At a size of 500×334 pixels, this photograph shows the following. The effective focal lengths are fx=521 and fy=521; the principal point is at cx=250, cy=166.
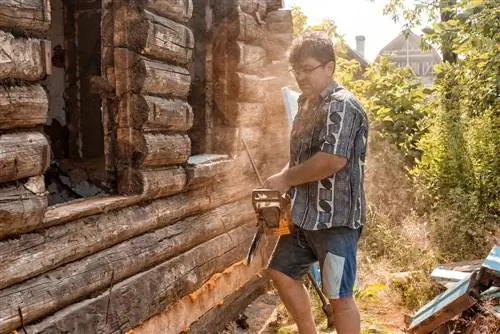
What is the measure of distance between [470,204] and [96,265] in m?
5.03

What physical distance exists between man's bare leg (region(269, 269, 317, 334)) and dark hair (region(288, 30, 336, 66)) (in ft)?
4.27

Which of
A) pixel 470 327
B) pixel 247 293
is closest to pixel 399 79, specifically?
pixel 247 293

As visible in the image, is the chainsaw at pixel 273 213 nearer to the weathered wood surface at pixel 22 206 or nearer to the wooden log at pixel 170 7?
the weathered wood surface at pixel 22 206

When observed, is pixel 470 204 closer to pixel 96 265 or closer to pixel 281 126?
pixel 281 126

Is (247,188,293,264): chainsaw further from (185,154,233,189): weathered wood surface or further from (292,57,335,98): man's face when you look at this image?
(185,154,233,189): weathered wood surface

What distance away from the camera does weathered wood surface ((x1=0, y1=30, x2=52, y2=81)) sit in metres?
2.19

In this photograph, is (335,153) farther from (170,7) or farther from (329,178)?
(170,7)

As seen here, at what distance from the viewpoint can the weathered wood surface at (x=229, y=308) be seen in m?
4.16

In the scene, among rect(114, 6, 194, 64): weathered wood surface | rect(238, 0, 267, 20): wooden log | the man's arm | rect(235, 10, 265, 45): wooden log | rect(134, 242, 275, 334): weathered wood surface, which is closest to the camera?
the man's arm

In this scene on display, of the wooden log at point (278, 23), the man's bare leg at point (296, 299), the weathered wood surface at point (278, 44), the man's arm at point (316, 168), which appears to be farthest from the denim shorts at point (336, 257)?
the wooden log at point (278, 23)

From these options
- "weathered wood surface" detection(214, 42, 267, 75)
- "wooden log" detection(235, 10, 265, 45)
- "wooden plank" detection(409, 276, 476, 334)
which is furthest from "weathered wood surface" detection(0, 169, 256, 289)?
"wooden plank" detection(409, 276, 476, 334)

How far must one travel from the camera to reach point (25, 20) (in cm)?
229

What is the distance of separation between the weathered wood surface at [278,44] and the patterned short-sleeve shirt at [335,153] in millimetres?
2559

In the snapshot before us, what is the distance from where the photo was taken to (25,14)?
2.28 m
